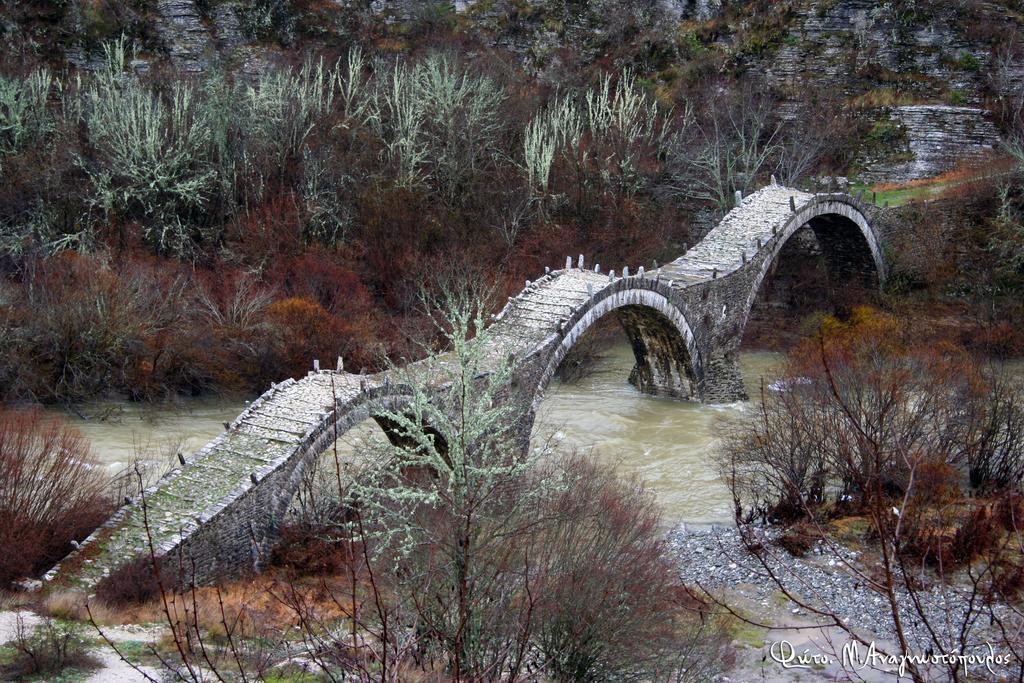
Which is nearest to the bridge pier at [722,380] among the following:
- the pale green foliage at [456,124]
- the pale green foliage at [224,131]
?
the pale green foliage at [456,124]

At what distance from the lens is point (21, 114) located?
132ft

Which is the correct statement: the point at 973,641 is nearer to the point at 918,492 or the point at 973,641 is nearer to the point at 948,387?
the point at 918,492

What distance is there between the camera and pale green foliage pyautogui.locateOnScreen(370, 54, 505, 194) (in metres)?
41.6

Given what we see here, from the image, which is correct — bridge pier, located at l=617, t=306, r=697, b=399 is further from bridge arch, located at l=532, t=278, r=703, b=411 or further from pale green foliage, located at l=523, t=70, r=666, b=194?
pale green foliage, located at l=523, t=70, r=666, b=194

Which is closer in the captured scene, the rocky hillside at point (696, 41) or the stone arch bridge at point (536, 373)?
the stone arch bridge at point (536, 373)

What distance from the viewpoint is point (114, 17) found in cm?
5341

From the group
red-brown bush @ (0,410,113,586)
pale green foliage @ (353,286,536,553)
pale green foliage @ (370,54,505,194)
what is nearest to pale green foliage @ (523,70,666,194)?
pale green foliage @ (370,54,505,194)

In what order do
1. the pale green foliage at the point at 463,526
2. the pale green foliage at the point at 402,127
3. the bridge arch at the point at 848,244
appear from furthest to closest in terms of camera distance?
the pale green foliage at the point at 402,127
the bridge arch at the point at 848,244
the pale green foliage at the point at 463,526

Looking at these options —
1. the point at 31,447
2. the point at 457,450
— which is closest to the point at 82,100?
the point at 31,447

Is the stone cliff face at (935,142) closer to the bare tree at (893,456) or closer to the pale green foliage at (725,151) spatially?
the pale green foliage at (725,151)

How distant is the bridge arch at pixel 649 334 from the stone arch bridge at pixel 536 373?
4cm

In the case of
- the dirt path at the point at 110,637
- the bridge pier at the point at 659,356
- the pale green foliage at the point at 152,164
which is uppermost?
the pale green foliage at the point at 152,164

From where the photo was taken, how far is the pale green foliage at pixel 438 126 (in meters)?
41.6

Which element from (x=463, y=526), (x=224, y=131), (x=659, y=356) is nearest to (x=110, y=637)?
(x=463, y=526)
